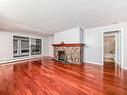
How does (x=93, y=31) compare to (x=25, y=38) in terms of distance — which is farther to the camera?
(x=25, y=38)

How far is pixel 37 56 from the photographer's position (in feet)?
26.1

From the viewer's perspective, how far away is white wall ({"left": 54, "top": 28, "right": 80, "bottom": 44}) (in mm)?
5514

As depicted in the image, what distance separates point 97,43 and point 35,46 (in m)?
5.40

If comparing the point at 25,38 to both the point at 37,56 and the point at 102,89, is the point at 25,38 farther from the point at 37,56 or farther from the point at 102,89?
the point at 102,89

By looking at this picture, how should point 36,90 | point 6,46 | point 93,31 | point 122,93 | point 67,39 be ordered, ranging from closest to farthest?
1. point 122,93
2. point 36,90
3. point 93,31
4. point 6,46
5. point 67,39

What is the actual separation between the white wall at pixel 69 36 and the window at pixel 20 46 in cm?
254

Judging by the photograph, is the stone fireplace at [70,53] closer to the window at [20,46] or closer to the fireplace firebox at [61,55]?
the fireplace firebox at [61,55]

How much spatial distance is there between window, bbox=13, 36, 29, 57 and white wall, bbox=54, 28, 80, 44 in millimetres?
2545

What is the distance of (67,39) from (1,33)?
4.24 m

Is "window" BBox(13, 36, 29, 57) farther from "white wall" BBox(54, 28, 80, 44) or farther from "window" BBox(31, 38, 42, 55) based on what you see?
"white wall" BBox(54, 28, 80, 44)

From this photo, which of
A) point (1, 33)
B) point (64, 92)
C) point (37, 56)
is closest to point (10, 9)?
point (64, 92)

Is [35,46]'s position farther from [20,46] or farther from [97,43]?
[97,43]

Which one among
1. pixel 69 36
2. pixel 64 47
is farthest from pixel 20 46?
pixel 69 36

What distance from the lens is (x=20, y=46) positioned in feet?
22.8
